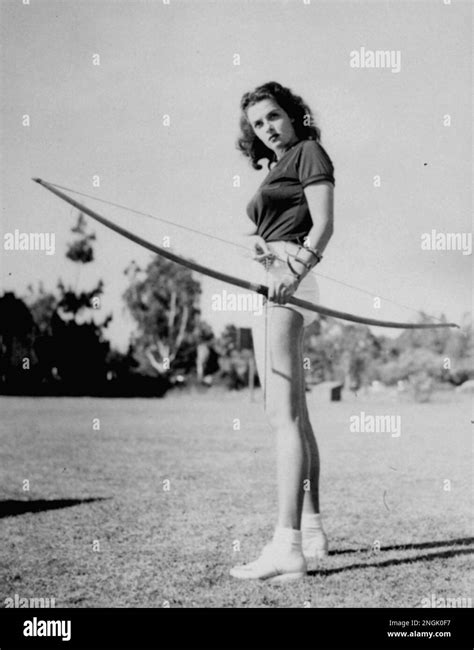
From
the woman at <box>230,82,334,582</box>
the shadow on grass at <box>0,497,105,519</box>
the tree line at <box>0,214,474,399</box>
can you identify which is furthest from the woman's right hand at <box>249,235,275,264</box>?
the shadow on grass at <box>0,497,105,519</box>

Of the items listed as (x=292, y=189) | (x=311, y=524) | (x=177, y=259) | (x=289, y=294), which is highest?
(x=292, y=189)

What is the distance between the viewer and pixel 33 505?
3.42 m

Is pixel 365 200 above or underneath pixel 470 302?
above

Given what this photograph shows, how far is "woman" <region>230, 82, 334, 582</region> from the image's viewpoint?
2531 mm

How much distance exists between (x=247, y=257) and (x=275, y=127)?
0.50 m

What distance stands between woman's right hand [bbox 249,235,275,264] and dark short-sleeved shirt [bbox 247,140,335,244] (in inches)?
1.3

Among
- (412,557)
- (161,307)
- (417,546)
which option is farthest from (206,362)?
(412,557)

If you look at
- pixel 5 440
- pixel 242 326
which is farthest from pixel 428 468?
pixel 5 440

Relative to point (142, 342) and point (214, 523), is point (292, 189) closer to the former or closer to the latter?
point (214, 523)

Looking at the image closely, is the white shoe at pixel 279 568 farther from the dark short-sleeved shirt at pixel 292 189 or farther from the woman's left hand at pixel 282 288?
the dark short-sleeved shirt at pixel 292 189

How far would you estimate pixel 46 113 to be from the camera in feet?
10.3

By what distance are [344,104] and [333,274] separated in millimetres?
735

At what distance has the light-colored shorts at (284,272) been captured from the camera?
8.56ft
